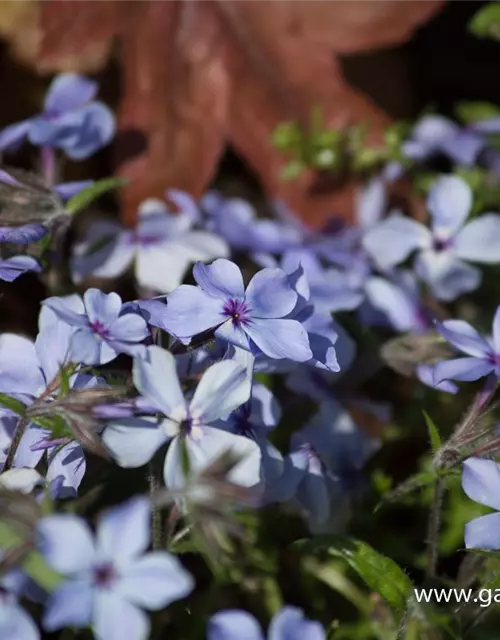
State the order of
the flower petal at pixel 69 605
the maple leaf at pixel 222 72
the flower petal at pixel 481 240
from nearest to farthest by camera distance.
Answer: the flower petal at pixel 69 605, the flower petal at pixel 481 240, the maple leaf at pixel 222 72

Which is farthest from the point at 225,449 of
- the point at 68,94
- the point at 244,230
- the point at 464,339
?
the point at 68,94

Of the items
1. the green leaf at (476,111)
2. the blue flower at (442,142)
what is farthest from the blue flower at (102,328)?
the green leaf at (476,111)

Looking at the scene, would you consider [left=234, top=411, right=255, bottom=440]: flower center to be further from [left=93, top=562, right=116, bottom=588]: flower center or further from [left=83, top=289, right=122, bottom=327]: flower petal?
[left=93, top=562, right=116, bottom=588]: flower center

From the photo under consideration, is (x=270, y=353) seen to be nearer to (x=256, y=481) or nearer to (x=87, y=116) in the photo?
(x=256, y=481)

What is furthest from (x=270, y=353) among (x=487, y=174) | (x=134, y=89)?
(x=487, y=174)

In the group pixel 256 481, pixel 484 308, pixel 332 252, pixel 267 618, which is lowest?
pixel 267 618

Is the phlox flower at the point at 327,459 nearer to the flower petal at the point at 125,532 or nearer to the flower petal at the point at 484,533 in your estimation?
the flower petal at the point at 484,533
